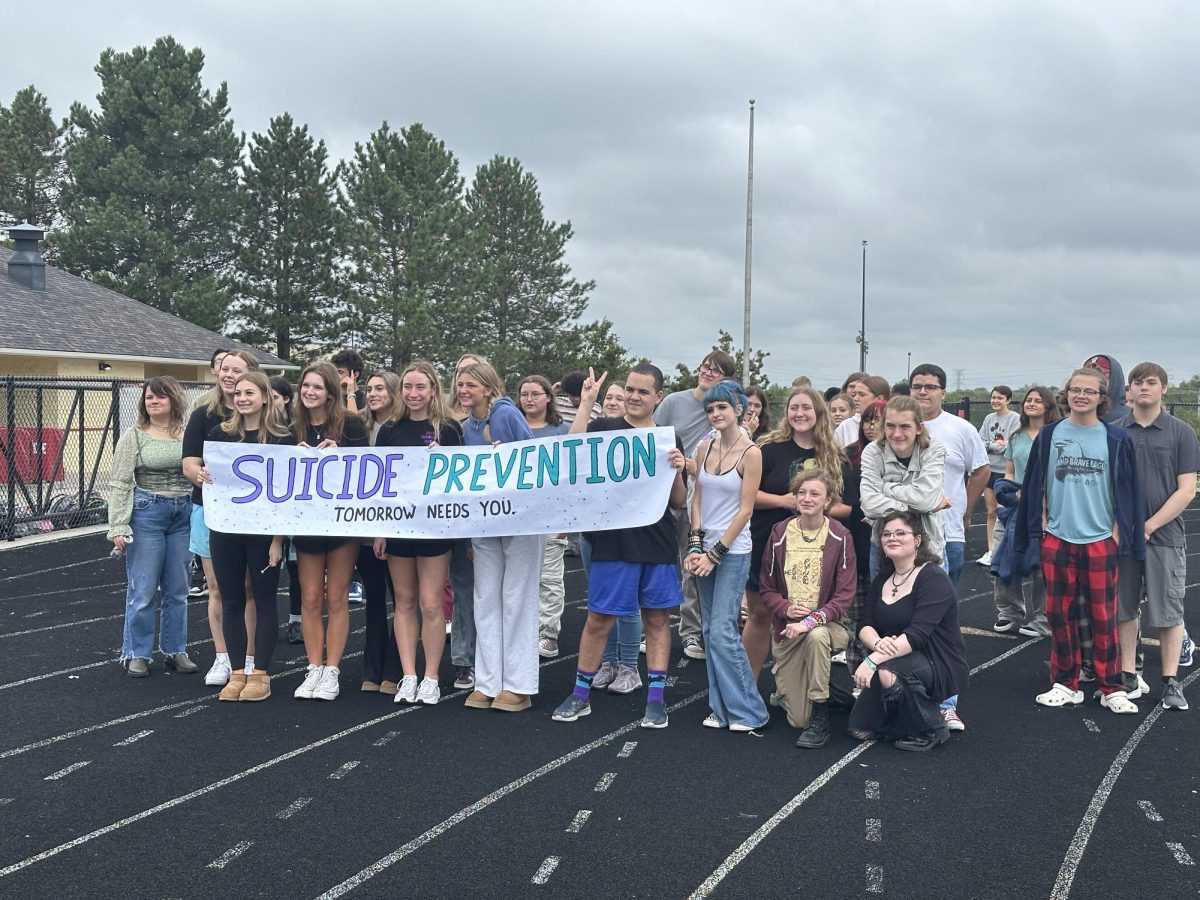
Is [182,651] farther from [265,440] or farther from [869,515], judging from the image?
[869,515]

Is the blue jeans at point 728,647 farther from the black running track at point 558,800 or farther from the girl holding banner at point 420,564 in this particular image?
the girl holding banner at point 420,564

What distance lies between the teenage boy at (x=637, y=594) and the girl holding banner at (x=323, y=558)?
1433 millimetres

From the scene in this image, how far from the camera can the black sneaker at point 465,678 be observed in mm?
6516

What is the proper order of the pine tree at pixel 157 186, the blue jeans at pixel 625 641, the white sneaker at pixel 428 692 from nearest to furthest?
the white sneaker at pixel 428 692 < the blue jeans at pixel 625 641 < the pine tree at pixel 157 186

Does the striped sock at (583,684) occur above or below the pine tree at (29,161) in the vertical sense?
below

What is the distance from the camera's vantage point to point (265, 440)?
6.33 meters

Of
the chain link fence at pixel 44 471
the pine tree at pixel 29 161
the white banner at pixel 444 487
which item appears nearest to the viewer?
the white banner at pixel 444 487

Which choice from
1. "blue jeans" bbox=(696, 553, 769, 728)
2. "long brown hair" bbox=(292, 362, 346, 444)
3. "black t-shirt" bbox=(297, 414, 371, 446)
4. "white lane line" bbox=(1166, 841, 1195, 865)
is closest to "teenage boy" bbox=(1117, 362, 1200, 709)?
"white lane line" bbox=(1166, 841, 1195, 865)

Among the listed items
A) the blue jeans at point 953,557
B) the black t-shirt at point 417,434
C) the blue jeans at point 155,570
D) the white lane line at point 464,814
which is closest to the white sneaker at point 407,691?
the white lane line at point 464,814

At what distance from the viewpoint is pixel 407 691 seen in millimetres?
6164

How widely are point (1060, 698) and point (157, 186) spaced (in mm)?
37627

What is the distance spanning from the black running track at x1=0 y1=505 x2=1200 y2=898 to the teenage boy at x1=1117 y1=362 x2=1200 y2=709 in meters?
0.47

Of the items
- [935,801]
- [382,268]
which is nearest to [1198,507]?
[935,801]

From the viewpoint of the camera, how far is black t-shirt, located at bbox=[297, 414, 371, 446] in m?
6.37
